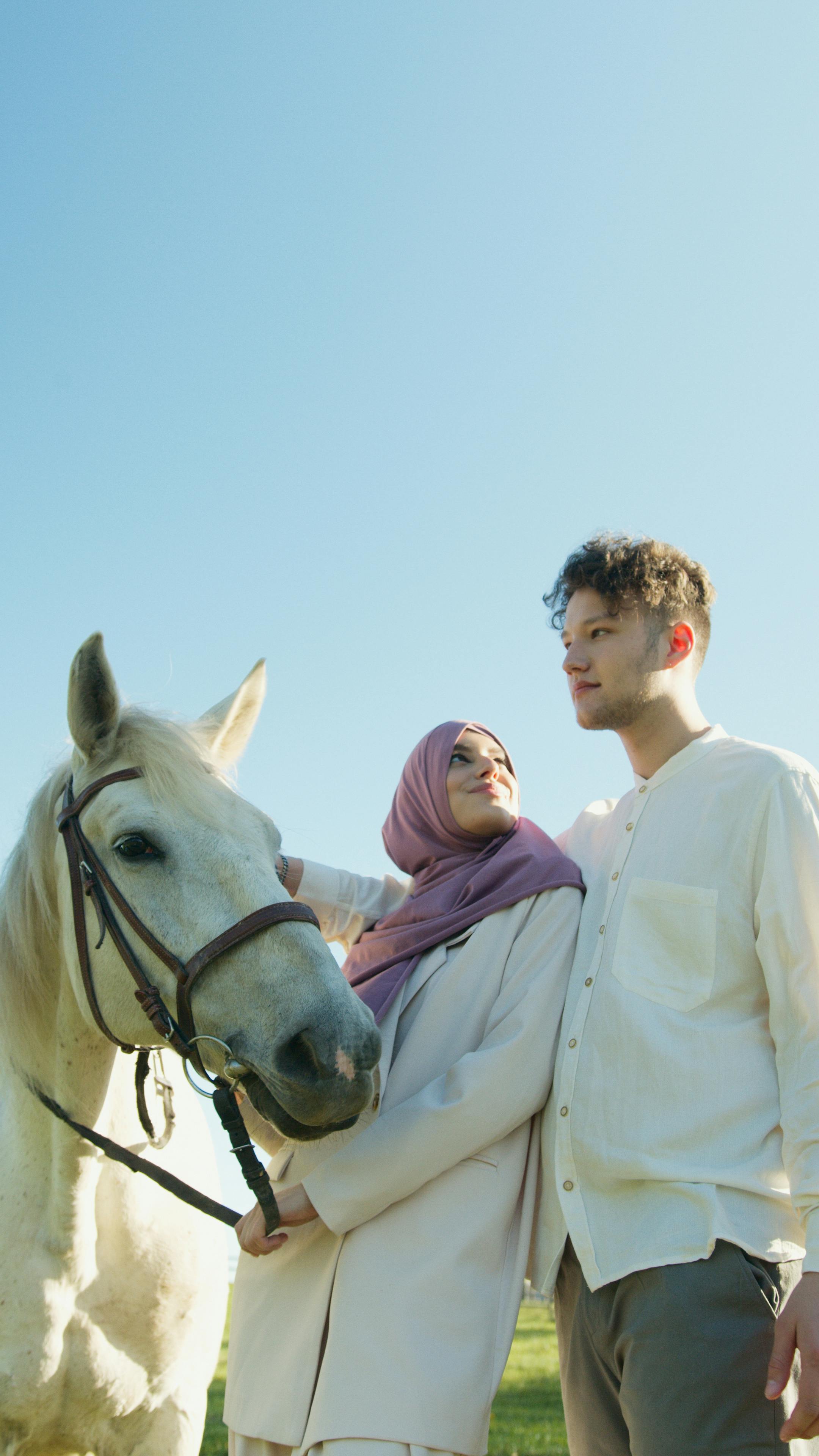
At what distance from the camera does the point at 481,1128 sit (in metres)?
2.24

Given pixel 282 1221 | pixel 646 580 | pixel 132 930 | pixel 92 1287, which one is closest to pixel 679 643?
pixel 646 580

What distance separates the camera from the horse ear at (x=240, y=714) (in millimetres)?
3002

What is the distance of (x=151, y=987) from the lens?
2246 millimetres

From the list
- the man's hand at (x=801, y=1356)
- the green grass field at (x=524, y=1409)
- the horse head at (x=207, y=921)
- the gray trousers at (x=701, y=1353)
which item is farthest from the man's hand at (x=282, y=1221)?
the green grass field at (x=524, y=1409)

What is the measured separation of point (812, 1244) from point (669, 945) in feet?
2.20

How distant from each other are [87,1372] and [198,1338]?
1.24ft

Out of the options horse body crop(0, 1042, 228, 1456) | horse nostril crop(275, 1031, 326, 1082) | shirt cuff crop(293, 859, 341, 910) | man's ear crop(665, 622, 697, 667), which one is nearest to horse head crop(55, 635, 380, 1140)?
horse nostril crop(275, 1031, 326, 1082)

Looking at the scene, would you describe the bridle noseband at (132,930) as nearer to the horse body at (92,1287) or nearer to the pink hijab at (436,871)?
the horse body at (92,1287)

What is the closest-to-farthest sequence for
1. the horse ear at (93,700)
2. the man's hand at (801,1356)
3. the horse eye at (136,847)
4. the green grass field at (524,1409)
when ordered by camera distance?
the man's hand at (801,1356), the horse eye at (136,847), the horse ear at (93,700), the green grass field at (524,1409)

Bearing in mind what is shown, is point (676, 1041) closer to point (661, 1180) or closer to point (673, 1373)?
point (661, 1180)

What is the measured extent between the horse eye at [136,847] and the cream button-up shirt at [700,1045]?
3.54 ft

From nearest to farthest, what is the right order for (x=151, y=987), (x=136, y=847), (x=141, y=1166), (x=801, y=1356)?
(x=801, y=1356)
(x=151, y=987)
(x=136, y=847)
(x=141, y=1166)

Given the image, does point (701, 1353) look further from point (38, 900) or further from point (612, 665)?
point (38, 900)

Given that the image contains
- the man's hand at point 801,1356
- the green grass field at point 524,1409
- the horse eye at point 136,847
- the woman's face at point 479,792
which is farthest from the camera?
the green grass field at point 524,1409
